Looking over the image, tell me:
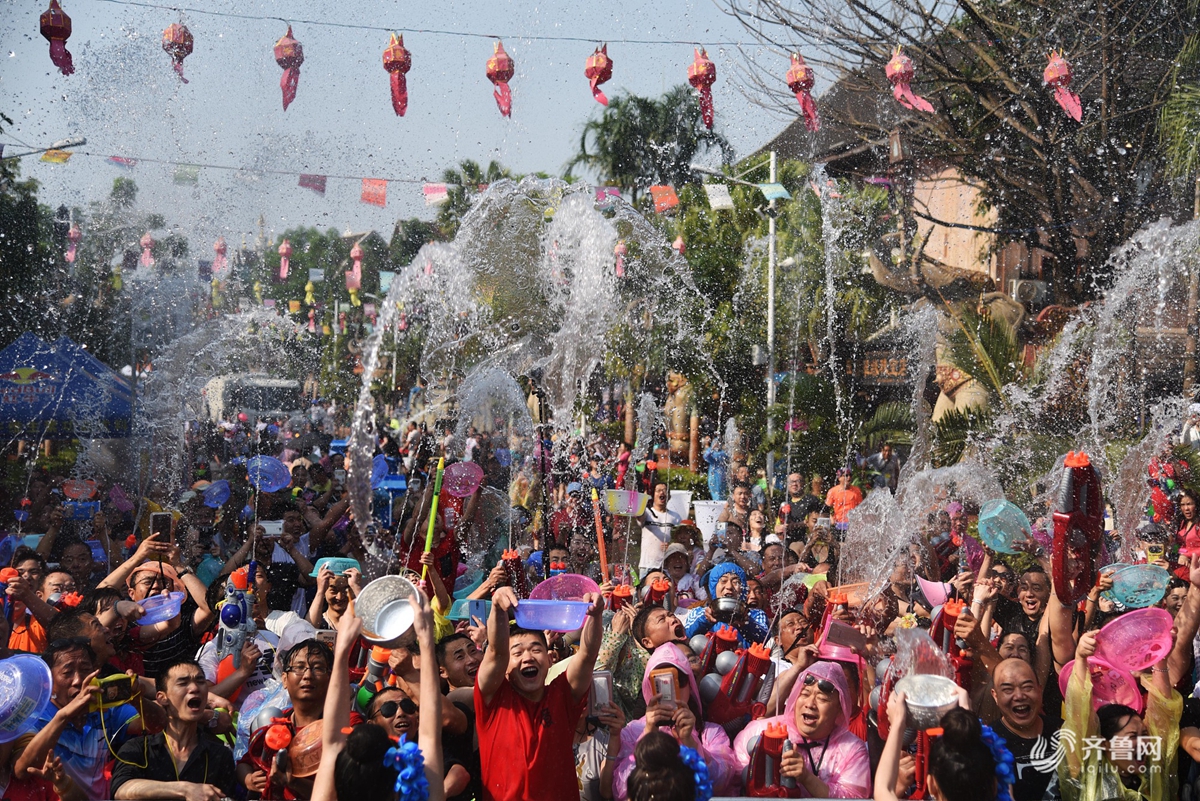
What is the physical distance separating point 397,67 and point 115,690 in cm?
759

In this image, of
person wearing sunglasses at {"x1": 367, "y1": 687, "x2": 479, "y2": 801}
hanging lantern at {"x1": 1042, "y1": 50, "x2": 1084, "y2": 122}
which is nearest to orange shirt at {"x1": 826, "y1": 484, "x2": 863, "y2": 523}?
hanging lantern at {"x1": 1042, "y1": 50, "x2": 1084, "y2": 122}

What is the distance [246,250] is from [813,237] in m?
20.0

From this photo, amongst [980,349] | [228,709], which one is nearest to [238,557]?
[228,709]

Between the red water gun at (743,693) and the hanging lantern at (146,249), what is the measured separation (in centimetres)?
2172

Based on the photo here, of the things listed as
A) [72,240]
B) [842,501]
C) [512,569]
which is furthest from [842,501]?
[72,240]

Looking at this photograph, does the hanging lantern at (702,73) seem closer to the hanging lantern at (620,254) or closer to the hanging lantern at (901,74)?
the hanging lantern at (901,74)

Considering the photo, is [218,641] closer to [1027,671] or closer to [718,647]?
[718,647]

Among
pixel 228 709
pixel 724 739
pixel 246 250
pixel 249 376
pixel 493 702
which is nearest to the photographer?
pixel 493 702

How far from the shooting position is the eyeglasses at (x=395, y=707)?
150 inches

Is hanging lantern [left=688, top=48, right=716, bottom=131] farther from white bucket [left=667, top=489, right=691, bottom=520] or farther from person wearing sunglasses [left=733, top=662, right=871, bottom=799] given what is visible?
person wearing sunglasses [left=733, top=662, right=871, bottom=799]

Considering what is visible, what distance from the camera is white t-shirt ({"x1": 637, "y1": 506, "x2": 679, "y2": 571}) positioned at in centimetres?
907

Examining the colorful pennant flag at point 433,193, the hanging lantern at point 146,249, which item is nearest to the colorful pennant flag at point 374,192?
the colorful pennant flag at point 433,193

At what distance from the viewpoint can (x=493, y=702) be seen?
3.84 meters

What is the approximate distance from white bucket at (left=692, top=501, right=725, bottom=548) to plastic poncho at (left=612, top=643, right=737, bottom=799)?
20.4 feet
